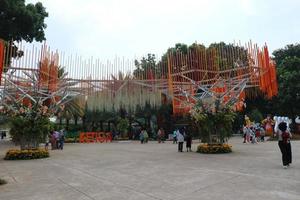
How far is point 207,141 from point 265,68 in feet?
18.1

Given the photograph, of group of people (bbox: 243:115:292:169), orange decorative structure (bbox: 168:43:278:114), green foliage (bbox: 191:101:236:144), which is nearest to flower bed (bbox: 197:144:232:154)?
green foliage (bbox: 191:101:236:144)

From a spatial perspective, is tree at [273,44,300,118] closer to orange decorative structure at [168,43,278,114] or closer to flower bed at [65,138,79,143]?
orange decorative structure at [168,43,278,114]

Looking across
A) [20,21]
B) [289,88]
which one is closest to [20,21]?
[20,21]

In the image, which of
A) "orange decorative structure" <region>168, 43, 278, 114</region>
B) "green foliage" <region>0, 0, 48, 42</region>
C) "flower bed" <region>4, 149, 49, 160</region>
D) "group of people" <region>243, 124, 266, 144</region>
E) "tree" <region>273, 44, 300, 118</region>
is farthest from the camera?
"tree" <region>273, 44, 300, 118</region>

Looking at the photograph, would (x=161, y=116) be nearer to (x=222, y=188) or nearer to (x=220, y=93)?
(x=220, y=93)

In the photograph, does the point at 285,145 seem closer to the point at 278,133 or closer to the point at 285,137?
the point at 285,137

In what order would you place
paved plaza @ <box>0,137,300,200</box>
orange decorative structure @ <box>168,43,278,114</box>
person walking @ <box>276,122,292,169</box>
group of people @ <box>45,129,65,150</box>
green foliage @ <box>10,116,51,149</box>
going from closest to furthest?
paved plaza @ <box>0,137,300,200</box>, person walking @ <box>276,122,292,169</box>, green foliage @ <box>10,116,51,149</box>, orange decorative structure @ <box>168,43,278,114</box>, group of people @ <box>45,129,65,150</box>

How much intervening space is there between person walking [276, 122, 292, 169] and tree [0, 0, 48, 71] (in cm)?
1831

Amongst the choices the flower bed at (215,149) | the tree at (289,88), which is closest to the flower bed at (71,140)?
the flower bed at (215,149)

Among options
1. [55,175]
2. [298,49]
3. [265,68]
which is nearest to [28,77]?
[55,175]

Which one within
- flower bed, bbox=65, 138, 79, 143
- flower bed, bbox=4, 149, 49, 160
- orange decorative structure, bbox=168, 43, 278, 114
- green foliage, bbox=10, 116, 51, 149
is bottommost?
flower bed, bbox=4, 149, 49, 160

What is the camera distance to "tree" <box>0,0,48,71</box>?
74.6 feet

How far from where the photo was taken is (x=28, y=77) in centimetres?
1955

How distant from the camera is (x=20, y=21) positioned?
23.7 metres
